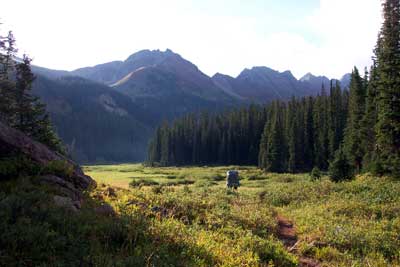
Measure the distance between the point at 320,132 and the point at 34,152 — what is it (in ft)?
236

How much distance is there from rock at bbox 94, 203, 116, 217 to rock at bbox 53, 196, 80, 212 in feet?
2.21

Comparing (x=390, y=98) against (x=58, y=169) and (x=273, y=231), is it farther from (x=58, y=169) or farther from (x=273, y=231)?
(x=58, y=169)

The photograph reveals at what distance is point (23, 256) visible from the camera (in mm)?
6883

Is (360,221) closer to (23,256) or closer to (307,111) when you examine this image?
(23,256)

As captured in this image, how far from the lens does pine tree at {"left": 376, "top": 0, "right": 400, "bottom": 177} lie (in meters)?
35.9

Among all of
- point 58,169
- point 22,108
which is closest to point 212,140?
point 22,108

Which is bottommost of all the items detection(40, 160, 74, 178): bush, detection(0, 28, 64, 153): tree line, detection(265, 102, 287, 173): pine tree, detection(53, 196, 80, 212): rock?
detection(265, 102, 287, 173): pine tree

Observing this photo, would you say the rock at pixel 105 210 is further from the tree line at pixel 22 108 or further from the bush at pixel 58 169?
the tree line at pixel 22 108

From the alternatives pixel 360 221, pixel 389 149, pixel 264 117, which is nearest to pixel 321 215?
pixel 360 221

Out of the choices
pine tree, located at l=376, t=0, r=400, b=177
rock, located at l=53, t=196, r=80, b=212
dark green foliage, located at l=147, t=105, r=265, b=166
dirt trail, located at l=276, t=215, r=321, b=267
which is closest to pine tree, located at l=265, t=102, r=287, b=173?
dark green foliage, located at l=147, t=105, r=265, b=166

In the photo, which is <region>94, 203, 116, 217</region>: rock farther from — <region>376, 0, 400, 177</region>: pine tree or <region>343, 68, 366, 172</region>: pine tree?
<region>343, 68, 366, 172</region>: pine tree

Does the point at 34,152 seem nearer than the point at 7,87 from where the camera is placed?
Yes

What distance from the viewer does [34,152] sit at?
1428 cm

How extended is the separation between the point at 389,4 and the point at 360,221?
33171 mm
